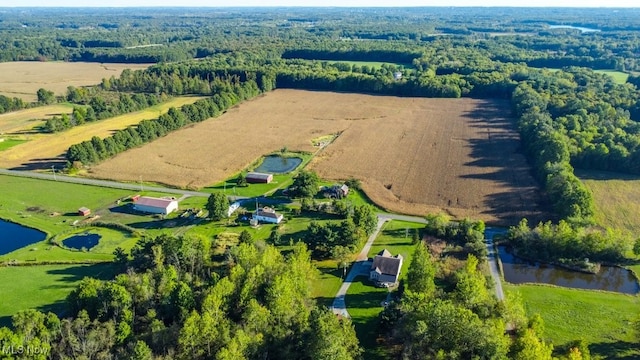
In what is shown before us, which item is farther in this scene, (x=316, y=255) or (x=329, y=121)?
(x=329, y=121)

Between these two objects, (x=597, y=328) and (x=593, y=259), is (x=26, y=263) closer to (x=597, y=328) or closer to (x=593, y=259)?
(x=597, y=328)

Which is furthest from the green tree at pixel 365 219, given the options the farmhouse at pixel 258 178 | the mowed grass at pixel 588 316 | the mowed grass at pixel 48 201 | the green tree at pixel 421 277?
the mowed grass at pixel 48 201

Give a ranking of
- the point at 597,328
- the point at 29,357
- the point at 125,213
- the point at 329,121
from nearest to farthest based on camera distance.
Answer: the point at 29,357 < the point at 597,328 < the point at 125,213 < the point at 329,121

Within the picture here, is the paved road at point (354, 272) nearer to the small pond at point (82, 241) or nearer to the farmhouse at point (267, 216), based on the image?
the farmhouse at point (267, 216)

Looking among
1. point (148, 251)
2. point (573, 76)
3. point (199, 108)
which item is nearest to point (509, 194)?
point (148, 251)

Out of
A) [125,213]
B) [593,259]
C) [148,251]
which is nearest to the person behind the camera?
[148,251]

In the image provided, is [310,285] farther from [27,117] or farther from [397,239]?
[27,117]

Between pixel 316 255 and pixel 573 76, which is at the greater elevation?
pixel 573 76

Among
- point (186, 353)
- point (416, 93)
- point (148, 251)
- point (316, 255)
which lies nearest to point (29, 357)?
point (186, 353)

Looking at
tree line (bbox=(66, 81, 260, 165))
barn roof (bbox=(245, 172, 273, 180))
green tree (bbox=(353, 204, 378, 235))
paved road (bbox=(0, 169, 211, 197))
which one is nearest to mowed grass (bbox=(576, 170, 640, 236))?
green tree (bbox=(353, 204, 378, 235))

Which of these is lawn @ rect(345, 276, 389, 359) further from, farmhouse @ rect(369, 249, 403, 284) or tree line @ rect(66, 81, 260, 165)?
tree line @ rect(66, 81, 260, 165)
